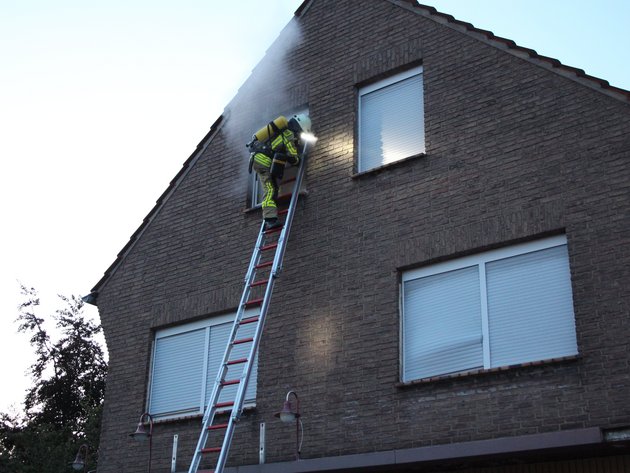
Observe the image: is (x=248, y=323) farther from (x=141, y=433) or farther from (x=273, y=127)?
(x=273, y=127)

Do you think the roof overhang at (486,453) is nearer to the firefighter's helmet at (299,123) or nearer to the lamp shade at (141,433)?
the lamp shade at (141,433)

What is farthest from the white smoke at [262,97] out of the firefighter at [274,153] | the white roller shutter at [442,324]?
the white roller shutter at [442,324]

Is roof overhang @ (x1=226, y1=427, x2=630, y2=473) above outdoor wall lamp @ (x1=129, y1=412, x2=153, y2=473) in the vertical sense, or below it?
below

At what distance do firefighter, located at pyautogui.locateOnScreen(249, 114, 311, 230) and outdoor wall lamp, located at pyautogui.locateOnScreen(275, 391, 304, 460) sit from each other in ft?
7.49

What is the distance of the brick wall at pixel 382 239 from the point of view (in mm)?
8523

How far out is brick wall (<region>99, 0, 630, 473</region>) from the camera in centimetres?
852

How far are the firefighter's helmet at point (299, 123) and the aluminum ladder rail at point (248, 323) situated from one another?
217mm

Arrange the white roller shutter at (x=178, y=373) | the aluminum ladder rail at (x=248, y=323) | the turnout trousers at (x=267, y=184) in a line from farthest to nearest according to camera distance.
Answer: the white roller shutter at (x=178, y=373)
the turnout trousers at (x=267, y=184)
the aluminum ladder rail at (x=248, y=323)

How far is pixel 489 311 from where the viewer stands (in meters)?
9.18

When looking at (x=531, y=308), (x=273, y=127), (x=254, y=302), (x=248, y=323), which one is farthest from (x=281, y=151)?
(x=531, y=308)

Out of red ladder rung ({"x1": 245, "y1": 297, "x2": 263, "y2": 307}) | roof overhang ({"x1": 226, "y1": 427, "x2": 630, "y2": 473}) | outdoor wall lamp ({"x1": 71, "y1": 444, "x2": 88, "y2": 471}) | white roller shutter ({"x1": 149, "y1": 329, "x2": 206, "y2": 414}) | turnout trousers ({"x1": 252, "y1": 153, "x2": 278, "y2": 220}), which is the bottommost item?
roof overhang ({"x1": 226, "y1": 427, "x2": 630, "y2": 473})

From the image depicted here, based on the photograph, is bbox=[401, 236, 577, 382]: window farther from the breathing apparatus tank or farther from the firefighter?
the breathing apparatus tank

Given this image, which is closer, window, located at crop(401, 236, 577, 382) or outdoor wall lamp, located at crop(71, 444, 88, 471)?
window, located at crop(401, 236, 577, 382)

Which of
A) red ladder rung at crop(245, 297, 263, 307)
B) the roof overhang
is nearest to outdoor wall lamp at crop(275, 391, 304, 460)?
the roof overhang
